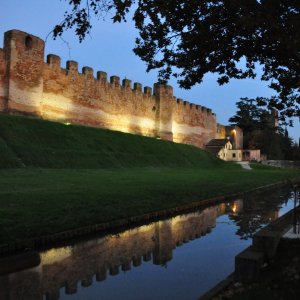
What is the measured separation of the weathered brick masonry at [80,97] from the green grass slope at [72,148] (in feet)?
9.43

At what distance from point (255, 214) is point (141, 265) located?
7.34 meters

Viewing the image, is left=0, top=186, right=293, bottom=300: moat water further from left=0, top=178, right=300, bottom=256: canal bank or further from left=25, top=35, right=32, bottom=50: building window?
left=25, top=35, right=32, bottom=50: building window

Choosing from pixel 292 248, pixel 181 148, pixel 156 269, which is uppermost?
pixel 181 148

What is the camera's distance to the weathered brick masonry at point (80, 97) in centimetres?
2919

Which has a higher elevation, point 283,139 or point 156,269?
point 283,139

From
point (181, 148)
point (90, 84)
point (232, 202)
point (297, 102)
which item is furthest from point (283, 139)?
point (297, 102)

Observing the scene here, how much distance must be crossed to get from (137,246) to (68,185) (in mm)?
7104

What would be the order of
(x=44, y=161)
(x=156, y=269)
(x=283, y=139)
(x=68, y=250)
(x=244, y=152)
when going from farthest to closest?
1. (x=283, y=139)
2. (x=244, y=152)
3. (x=44, y=161)
4. (x=68, y=250)
5. (x=156, y=269)

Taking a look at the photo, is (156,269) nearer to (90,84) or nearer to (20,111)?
(20,111)

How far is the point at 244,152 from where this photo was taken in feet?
225

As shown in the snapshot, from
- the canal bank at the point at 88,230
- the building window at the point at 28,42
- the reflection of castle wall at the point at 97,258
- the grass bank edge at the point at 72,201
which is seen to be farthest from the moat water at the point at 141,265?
the building window at the point at 28,42

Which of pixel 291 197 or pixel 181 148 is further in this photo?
pixel 181 148

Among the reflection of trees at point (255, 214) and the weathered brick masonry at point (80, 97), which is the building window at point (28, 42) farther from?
the reflection of trees at point (255, 214)

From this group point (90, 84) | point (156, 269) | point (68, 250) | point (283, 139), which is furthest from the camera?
point (283, 139)
